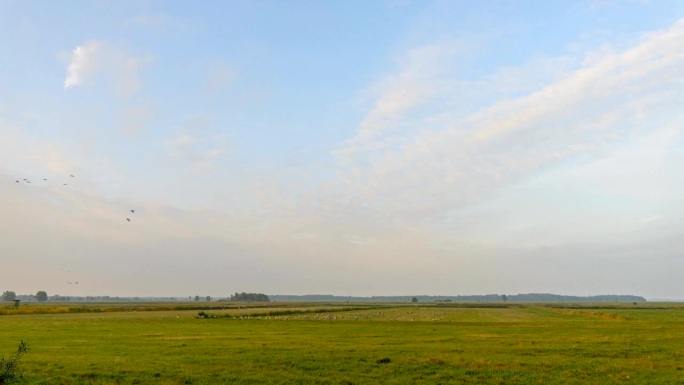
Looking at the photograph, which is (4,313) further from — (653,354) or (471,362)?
(653,354)

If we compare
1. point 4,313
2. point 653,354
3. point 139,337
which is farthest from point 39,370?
point 4,313

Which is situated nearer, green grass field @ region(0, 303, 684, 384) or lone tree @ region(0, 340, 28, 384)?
lone tree @ region(0, 340, 28, 384)

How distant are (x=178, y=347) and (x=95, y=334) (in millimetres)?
16961

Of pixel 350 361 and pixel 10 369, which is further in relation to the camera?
pixel 350 361

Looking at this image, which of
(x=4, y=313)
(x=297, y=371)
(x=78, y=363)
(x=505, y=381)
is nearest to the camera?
(x=505, y=381)

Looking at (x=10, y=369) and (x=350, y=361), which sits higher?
(x=10, y=369)

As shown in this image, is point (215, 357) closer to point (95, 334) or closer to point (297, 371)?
point (297, 371)

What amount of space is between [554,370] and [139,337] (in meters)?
34.4

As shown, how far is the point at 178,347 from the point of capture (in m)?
35.8

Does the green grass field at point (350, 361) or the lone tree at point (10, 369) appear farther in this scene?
the green grass field at point (350, 361)

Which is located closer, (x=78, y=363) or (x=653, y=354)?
(x=78, y=363)

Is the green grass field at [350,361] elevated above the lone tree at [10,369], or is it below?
below

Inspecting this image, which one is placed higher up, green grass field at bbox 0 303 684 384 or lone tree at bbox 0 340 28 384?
lone tree at bbox 0 340 28 384

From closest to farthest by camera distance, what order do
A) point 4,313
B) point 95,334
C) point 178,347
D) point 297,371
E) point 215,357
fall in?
point 297,371 < point 215,357 < point 178,347 < point 95,334 < point 4,313
